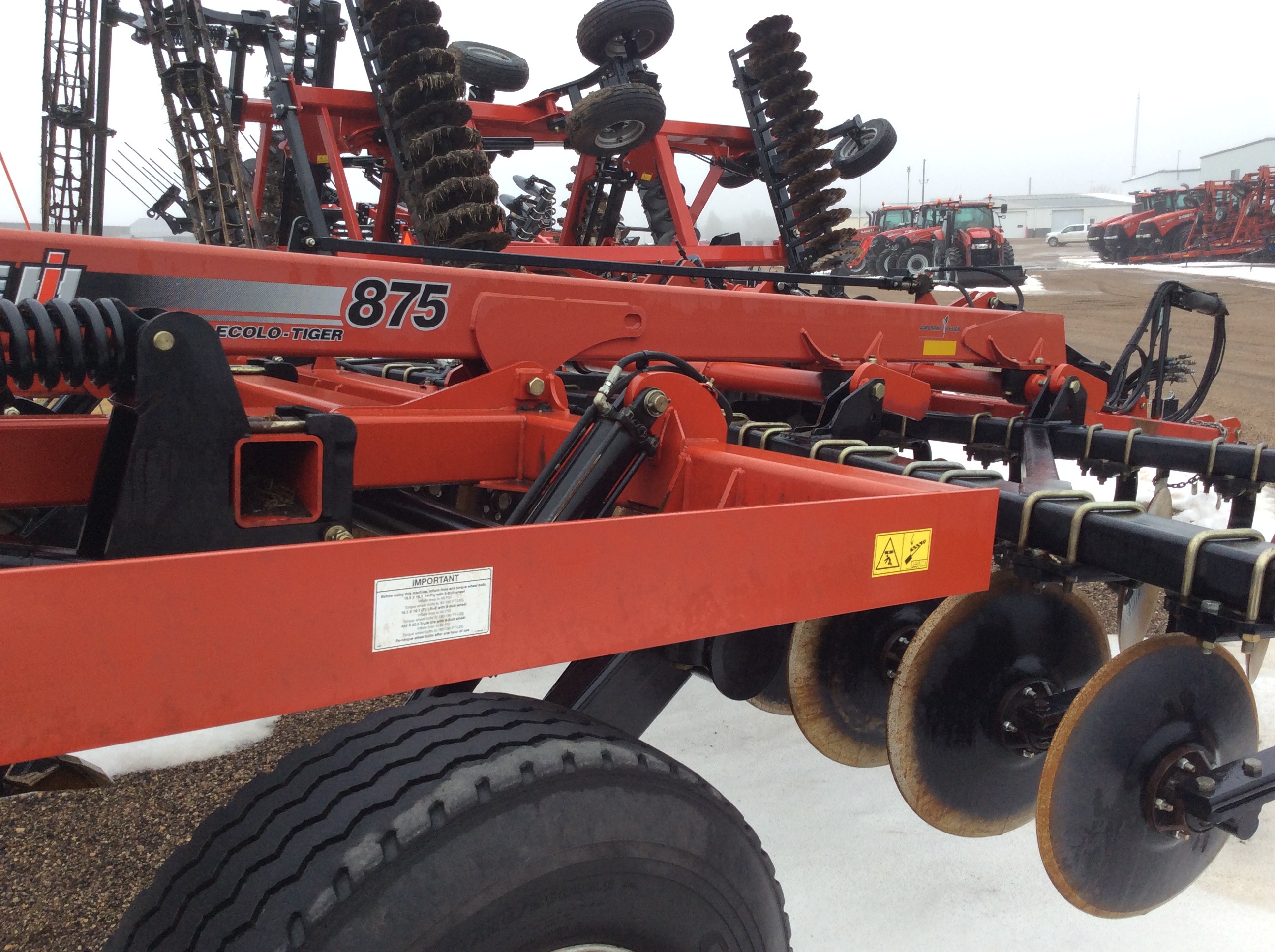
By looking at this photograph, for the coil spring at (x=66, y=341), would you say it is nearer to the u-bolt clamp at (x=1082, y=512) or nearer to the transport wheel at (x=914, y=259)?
the u-bolt clamp at (x=1082, y=512)

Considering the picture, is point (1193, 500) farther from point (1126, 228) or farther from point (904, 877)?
point (1126, 228)

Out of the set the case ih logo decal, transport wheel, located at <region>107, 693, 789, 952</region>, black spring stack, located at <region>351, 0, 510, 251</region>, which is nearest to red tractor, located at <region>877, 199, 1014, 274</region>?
black spring stack, located at <region>351, 0, 510, 251</region>

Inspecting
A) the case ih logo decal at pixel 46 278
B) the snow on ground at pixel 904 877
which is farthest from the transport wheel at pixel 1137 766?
the case ih logo decal at pixel 46 278

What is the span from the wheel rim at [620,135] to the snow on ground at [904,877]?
338 centimetres

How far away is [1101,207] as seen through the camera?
70.2 meters

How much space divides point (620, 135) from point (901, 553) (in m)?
4.33

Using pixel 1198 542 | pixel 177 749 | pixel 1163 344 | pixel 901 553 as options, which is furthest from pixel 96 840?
pixel 1163 344

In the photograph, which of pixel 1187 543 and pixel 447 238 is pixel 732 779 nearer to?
pixel 1187 543

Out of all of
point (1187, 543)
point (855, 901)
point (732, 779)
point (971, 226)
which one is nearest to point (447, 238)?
point (732, 779)

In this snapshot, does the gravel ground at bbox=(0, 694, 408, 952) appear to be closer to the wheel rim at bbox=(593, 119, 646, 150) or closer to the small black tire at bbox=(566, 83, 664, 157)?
the small black tire at bbox=(566, 83, 664, 157)

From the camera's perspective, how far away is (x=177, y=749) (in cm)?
319

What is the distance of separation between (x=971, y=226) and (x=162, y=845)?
27.0m

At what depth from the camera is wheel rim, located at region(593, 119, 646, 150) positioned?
528cm

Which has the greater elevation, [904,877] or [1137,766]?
[1137,766]
